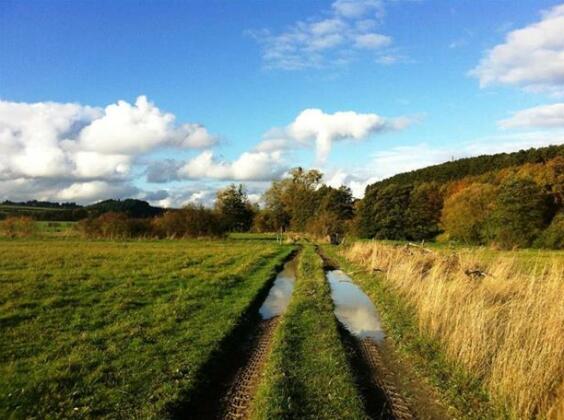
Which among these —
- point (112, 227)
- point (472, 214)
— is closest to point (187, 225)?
point (112, 227)

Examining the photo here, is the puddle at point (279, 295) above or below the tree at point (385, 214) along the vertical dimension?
below

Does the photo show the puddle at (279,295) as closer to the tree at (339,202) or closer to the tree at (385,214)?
the tree at (385,214)

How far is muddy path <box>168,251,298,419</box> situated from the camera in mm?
7116

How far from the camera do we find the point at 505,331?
9125 millimetres

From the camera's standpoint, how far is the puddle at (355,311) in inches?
502

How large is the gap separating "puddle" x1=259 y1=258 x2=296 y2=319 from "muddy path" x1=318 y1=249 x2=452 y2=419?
2.15 meters

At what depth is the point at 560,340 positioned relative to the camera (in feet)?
25.9

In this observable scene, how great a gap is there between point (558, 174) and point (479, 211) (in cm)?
1508

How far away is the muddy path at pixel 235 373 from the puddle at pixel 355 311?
7.35ft

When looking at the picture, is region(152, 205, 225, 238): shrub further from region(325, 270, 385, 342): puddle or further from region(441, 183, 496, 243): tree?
region(325, 270, 385, 342): puddle

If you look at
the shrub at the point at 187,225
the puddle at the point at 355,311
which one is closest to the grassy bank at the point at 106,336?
the puddle at the point at 355,311

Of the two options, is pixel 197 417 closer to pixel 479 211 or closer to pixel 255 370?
pixel 255 370

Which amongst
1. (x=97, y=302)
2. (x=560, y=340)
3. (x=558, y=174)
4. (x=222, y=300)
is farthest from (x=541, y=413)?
(x=558, y=174)

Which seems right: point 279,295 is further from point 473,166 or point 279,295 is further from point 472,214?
point 473,166
